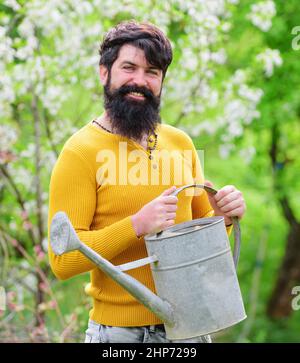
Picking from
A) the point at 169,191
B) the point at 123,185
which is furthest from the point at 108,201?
the point at 169,191

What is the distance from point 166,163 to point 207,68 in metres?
2.80

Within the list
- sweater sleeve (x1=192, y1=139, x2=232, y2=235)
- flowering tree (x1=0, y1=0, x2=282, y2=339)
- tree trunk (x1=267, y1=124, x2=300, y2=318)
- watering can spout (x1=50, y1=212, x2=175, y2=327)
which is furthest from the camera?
tree trunk (x1=267, y1=124, x2=300, y2=318)

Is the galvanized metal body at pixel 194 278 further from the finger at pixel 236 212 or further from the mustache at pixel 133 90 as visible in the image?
the mustache at pixel 133 90

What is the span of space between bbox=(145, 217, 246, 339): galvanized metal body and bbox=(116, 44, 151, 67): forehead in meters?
0.53

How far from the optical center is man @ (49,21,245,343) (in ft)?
7.15

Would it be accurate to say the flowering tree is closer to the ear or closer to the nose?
the ear

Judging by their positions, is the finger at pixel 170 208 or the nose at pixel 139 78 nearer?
the finger at pixel 170 208

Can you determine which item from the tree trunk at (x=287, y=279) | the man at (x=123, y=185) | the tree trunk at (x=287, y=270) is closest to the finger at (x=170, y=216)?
the man at (x=123, y=185)

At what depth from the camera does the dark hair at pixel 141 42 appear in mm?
2301

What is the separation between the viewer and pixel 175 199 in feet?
6.98

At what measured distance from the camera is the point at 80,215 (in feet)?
7.27

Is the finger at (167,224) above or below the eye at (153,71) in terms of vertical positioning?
below

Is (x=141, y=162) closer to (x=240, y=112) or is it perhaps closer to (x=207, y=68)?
(x=207, y=68)

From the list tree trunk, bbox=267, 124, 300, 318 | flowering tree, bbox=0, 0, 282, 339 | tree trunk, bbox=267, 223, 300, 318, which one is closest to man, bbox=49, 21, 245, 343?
flowering tree, bbox=0, 0, 282, 339
